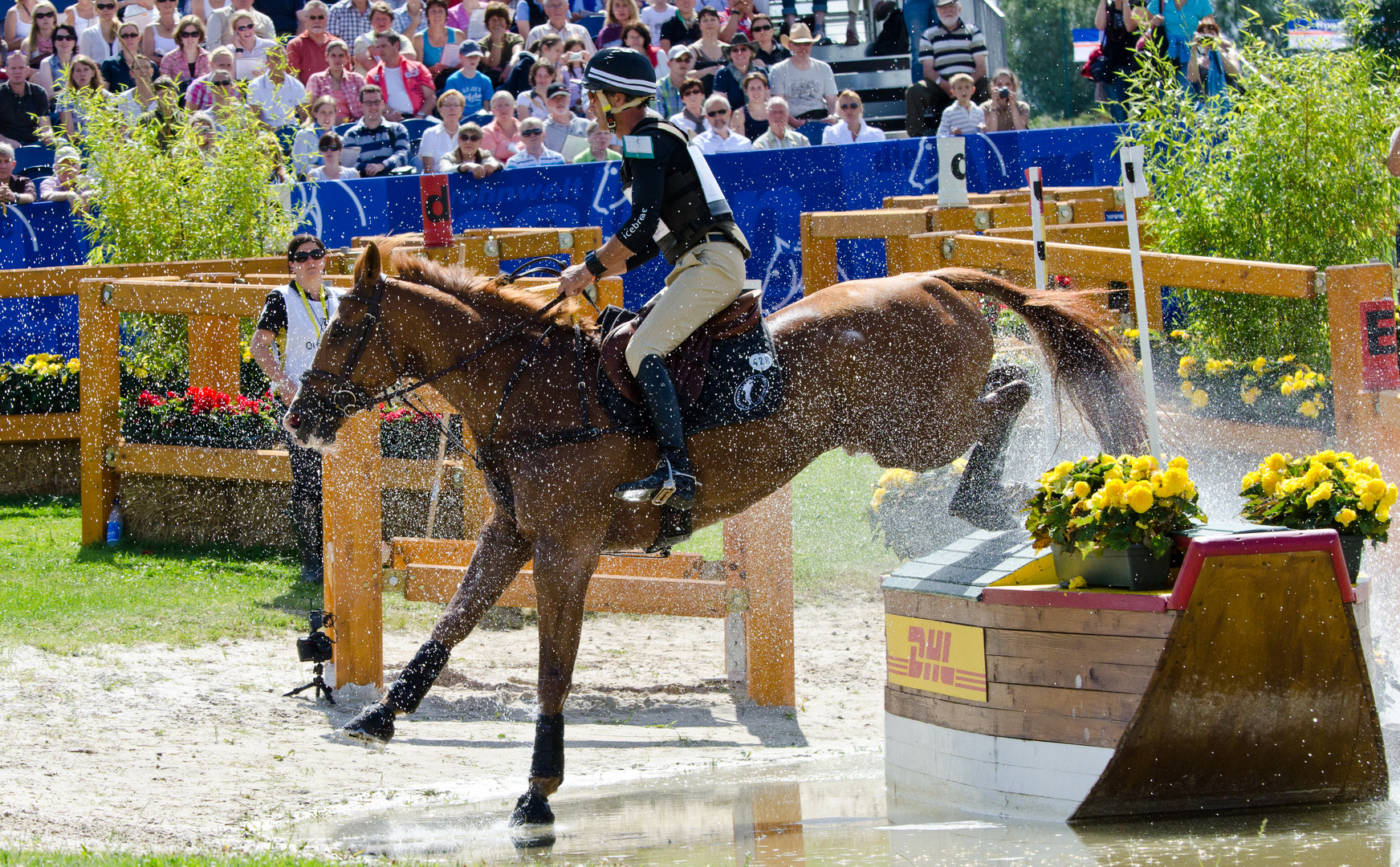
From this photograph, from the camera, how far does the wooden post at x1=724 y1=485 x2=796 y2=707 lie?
6945mm

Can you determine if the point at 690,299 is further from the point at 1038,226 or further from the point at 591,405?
the point at 1038,226

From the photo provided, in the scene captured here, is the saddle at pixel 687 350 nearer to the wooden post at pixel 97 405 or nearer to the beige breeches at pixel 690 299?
the beige breeches at pixel 690 299

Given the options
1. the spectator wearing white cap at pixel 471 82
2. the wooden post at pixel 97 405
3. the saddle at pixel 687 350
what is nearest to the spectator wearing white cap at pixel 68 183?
the wooden post at pixel 97 405

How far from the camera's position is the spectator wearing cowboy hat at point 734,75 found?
14367 millimetres

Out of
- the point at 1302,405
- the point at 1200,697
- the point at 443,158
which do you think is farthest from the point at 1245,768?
the point at 443,158

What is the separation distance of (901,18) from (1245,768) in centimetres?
1217

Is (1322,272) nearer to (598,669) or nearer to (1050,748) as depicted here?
(1050,748)

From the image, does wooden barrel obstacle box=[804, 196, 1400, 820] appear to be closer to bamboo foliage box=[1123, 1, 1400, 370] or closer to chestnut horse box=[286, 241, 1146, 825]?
chestnut horse box=[286, 241, 1146, 825]

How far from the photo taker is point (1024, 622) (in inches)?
197

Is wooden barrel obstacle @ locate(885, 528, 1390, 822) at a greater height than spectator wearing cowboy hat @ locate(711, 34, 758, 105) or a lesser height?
lesser

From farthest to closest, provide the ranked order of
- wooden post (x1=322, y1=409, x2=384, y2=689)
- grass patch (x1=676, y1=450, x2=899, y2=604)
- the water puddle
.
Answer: grass patch (x1=676, y1=450, x2=899, y2=604)
wooden post (x1=322, y1=409, x2=384, y2=689)
the water puddle

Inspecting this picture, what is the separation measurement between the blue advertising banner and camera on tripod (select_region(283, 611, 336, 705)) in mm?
5953

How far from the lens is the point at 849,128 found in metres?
13.3

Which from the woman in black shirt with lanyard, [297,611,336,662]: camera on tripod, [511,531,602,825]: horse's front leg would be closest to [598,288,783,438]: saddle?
[511,531,602,825]: horse's front leg
